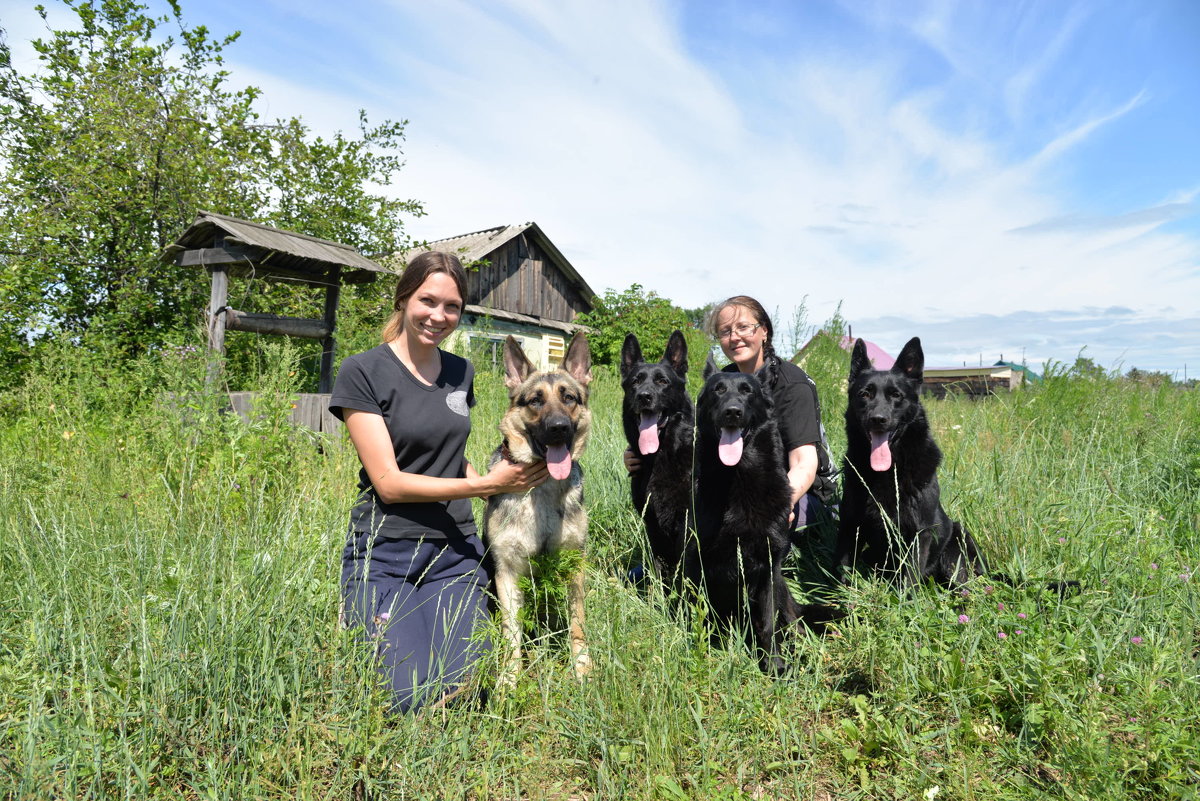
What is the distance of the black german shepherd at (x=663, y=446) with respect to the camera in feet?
10.9

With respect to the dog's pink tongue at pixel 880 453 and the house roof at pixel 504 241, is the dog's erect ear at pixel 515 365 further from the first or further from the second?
the house roof at pixel 504 241

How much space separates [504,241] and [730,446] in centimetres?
1889

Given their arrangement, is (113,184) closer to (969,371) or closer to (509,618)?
(509,618)

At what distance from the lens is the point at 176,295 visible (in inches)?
351

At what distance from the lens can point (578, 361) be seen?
11.0ft

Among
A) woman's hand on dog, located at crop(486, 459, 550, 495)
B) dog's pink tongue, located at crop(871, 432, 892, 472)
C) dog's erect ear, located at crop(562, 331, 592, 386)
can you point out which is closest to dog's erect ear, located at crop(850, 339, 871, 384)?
dog's pink tongue, located at crop(871, 432, 892, 472)

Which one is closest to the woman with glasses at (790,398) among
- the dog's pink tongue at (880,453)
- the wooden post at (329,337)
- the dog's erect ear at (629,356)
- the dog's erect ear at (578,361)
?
the dog's pink tongue at (880,453)

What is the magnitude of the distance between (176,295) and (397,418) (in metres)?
8.16

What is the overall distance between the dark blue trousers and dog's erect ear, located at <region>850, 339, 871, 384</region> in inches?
94.8

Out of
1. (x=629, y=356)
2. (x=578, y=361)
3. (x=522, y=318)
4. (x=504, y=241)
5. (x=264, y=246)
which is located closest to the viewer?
(x=578, y=361)

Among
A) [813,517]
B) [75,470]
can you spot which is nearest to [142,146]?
[75,470]

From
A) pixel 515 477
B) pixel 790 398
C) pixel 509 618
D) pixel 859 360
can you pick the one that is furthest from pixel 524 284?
pixel 509 618

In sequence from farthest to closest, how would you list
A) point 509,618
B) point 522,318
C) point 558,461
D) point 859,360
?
point 522,318 → point 859,360 → point 558,461 → point 509,618

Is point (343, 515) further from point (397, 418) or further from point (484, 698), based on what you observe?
point (484, 698)
